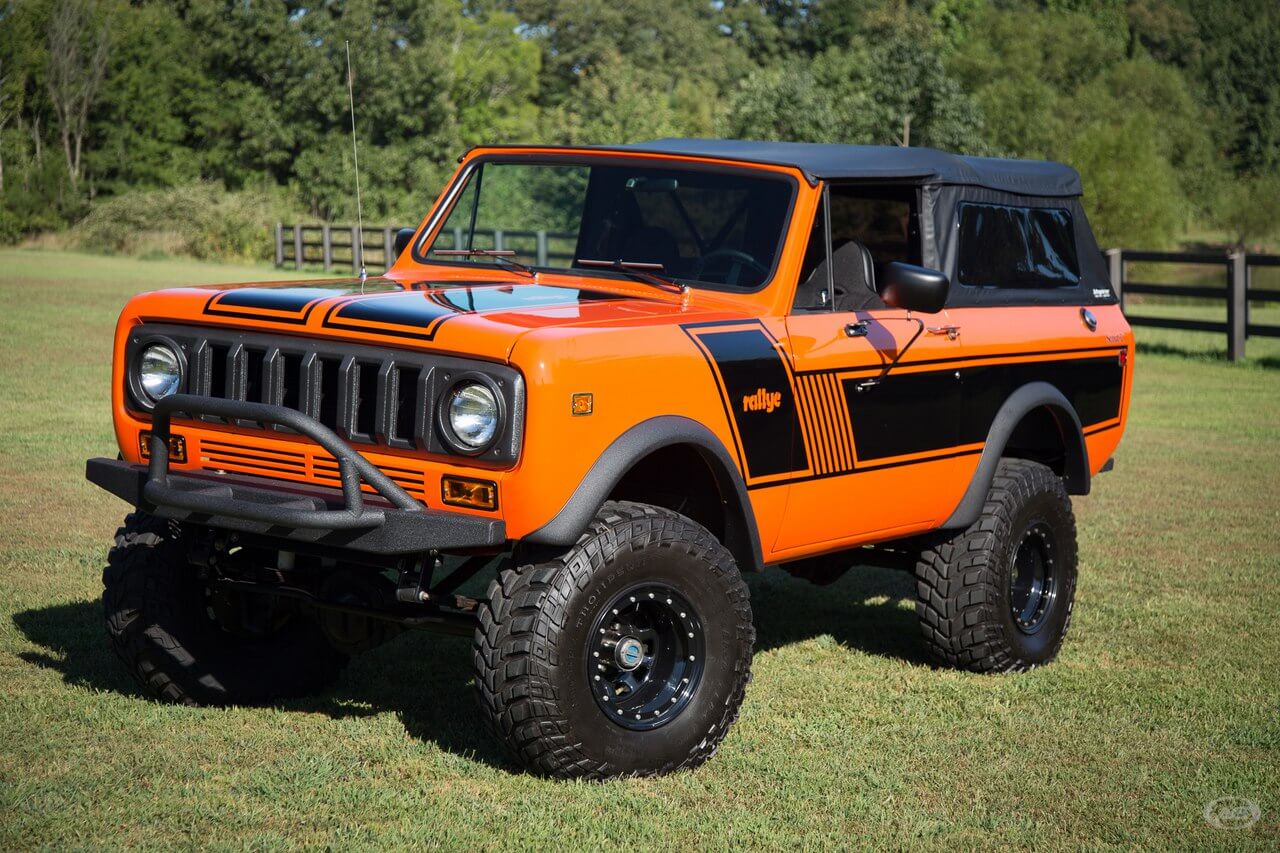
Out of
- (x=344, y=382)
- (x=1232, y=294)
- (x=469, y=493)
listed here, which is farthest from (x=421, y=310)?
(x=1232, y=294)

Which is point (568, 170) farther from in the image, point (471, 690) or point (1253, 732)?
point (1253, 732)

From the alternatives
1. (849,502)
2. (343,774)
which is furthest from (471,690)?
(849,502)

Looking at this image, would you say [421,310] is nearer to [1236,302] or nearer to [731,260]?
[731,260]

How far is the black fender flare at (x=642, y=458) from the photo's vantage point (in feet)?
15.4

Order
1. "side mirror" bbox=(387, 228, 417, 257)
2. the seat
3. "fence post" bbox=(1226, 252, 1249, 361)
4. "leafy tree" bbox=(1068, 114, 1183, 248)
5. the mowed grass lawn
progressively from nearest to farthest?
the mowed grass lawn < the seat < "side mirror" bbox=(387, 228, 417, 257) < "fence post" bbox=(1226, 252, 1249, 361) < "leafy tree" bbox=(1068, 114, 1183, 248)

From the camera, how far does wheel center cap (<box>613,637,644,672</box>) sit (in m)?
5.04

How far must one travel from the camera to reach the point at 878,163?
6.21 meters

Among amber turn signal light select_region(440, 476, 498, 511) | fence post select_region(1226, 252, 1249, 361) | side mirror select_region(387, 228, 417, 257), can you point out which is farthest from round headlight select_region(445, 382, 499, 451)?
fence post select_region(1226, 252, 1249, 361)

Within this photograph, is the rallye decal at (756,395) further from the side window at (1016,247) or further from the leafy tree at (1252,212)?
the leafy tree at (1252,212)

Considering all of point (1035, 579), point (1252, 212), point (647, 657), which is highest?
point (1252, 212)

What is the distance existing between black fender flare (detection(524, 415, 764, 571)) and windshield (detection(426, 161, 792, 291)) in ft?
2.76

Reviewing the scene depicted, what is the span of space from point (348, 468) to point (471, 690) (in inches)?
70.3

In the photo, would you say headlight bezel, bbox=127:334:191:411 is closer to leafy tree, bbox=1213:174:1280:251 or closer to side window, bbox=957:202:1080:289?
side window, bbox=957:202:1080:289

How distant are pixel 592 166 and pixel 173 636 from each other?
247cm
